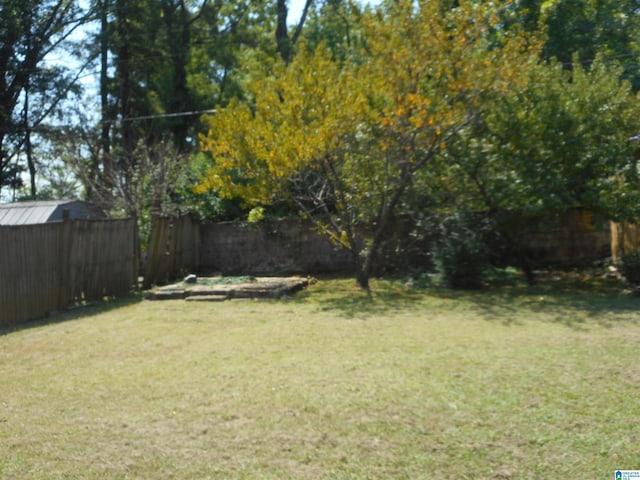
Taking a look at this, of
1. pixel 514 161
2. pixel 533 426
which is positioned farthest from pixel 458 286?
pixel 533 426

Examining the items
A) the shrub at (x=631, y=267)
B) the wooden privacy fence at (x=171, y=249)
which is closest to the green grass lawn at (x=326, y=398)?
the shrub at (x=631, y=267)

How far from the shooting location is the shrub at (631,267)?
11.8 metres

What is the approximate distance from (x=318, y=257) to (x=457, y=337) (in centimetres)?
915

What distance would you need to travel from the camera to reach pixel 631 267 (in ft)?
38.9

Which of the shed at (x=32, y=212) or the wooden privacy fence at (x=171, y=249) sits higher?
the shed at (x=32, y=212)

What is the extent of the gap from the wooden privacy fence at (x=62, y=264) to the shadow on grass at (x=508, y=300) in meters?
4.04

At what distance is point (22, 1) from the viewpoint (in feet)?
75.3

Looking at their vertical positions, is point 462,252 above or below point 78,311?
above

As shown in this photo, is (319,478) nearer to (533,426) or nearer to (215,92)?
(533,426)

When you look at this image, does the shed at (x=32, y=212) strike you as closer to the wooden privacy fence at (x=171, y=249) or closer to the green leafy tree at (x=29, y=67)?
the wooden privacy fence at (x=171, y=249)

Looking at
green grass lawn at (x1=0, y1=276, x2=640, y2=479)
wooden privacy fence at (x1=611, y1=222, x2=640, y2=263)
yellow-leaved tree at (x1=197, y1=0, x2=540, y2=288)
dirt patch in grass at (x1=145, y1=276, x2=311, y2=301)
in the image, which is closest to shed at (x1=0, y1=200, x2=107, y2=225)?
dirt patch in grass at (x1=145, y1=276, x2=311, y2=301)

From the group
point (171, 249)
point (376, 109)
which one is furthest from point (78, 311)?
point (376, 109)

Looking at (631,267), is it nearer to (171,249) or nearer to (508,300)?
(508,300)

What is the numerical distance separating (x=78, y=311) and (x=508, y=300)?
26.2 feet
